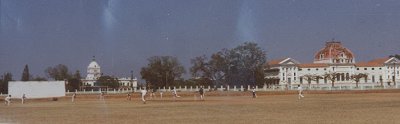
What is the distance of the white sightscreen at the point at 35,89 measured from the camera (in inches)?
2245

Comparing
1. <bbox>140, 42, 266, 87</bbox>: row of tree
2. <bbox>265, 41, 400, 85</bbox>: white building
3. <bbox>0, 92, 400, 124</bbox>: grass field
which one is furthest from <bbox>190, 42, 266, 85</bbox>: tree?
<bbox>0, 92, 400, 124</bbox>: grass field

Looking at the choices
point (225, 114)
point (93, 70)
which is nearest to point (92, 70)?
point (93, 70)

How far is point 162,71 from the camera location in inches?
4363

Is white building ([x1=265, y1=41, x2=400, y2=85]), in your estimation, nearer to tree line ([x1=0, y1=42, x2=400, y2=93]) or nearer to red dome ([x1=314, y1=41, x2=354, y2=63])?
red dome ([x1=314, y1=41, x2=354, y2=63])

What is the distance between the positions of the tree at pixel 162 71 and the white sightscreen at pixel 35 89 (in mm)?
50452

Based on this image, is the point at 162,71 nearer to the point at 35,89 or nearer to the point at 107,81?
the point at 107,81

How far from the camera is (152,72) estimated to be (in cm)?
11044

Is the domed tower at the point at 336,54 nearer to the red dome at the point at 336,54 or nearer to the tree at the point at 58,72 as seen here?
the red dome at the point at 336,54

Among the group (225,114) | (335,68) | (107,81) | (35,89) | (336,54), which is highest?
(336,54)

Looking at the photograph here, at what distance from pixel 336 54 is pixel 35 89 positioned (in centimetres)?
10286

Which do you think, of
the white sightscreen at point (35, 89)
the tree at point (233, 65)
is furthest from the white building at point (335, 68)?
the white sightscreen at point (35, 89)

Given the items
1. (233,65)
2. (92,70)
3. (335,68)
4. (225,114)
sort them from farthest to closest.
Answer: (92,70) < (335,68) < (233,65) < (225,114)

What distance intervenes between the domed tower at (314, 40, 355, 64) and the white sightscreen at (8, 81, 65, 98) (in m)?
98.0

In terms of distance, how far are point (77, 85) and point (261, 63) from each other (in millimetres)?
36452
